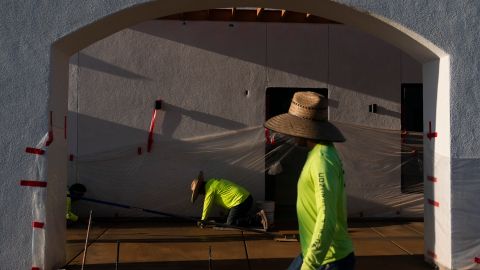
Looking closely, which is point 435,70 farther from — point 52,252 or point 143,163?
point 143,163

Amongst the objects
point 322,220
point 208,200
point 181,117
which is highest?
point 181,117

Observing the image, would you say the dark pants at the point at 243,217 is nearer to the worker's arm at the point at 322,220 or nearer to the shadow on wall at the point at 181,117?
the shadow on wall at the point at 181,117

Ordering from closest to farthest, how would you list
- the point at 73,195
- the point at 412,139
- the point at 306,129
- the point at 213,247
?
the point at 306,129 → the point at 213,247 → the point at 73,195 → the point at 412,139

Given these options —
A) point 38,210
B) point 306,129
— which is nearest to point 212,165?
point 38,210

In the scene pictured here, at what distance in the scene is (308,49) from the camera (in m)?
10.8

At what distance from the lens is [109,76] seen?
34.5ft

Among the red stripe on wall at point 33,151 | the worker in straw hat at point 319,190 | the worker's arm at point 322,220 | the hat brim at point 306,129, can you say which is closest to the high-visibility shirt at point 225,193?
the red stripe on wall at point 33,151

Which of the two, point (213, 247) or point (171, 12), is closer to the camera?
point (171, 12)

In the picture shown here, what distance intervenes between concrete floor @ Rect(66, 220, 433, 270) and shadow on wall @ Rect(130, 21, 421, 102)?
2.66 m

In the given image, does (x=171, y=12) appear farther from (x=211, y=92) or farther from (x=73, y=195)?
(x=73, y=195)

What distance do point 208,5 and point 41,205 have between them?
9.56 feet

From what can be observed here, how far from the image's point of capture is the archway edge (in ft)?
20.7

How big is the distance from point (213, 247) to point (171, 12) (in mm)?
3258

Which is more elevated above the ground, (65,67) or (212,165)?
(65,67)
